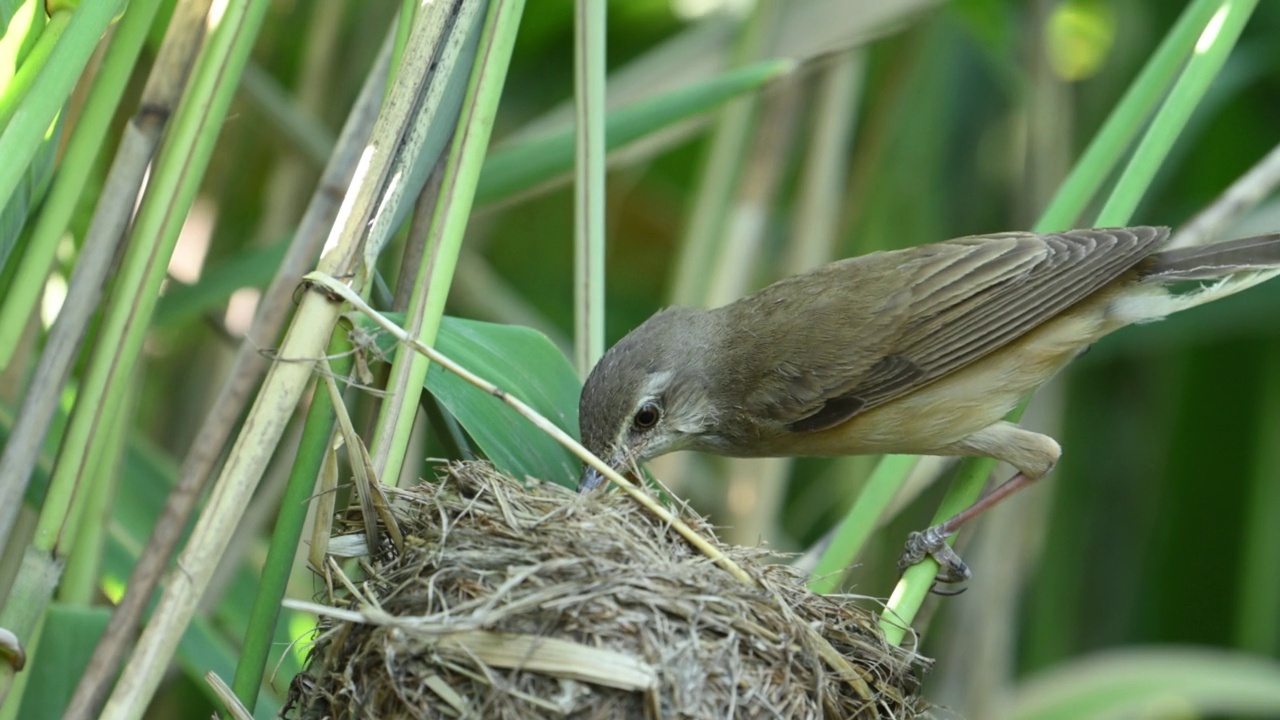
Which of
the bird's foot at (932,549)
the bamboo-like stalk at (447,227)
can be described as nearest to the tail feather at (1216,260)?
the bird's foot at (932,549)

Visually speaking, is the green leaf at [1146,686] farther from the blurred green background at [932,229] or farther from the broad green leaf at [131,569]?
the broad green leaf at [131,569]

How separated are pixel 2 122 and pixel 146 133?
0.41 m

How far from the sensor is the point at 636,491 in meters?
1.81

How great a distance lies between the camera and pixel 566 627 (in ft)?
5.41

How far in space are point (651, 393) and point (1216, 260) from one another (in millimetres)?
1420

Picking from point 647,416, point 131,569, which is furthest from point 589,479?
point 131,569

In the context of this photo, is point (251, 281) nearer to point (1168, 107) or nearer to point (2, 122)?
point (2, 122)

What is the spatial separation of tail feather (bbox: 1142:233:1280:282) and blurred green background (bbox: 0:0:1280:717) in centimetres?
68

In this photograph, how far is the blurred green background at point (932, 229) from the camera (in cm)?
378

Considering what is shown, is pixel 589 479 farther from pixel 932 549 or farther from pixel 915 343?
pixel 915 343

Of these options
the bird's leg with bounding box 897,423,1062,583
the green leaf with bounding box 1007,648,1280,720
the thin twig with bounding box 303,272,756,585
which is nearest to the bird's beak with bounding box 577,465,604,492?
the thin twig with bounding box 303,272,756,585

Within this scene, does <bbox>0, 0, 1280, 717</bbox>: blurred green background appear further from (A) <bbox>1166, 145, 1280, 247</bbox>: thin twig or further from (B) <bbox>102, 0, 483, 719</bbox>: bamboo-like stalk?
(B) <bbox>102, 0, 483, 719</bbox>: bamboo-like stalk

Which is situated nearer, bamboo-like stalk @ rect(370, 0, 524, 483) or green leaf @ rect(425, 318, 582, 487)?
bamboo-like stalk @ rect(370, 0, 524, 483)

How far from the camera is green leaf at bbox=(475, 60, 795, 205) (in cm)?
254
